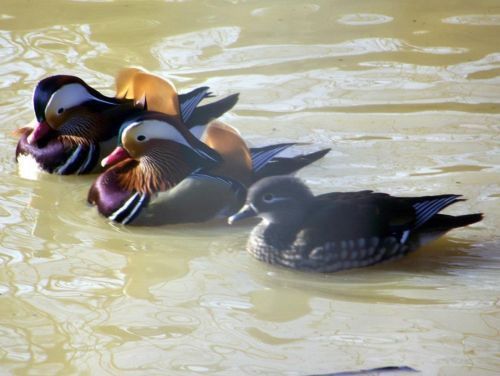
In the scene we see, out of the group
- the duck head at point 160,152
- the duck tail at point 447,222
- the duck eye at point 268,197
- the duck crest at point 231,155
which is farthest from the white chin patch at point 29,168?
the duck tail at point 447,222

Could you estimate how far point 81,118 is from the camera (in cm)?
552

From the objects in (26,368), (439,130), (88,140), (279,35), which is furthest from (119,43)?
(26,368)

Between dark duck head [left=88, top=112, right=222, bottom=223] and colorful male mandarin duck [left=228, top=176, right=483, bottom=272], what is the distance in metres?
0.54

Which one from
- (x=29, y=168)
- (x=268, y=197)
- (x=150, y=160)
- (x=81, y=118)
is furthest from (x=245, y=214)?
(x=29, y=168)

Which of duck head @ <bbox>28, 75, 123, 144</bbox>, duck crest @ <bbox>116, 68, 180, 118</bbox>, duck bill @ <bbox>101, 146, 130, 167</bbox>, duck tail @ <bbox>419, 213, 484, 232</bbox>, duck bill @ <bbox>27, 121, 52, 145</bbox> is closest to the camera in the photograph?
duck tail @ <bbox>419, 213, 484, 232</bbox>

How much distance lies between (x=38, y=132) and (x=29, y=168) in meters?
0.19

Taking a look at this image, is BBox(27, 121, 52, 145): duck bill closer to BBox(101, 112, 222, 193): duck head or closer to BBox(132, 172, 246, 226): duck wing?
BBox(101, 112, 222, 193): duck head

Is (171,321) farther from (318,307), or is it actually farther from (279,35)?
(279,35)

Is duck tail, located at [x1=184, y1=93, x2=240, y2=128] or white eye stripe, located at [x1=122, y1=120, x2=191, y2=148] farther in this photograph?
duck tail, located at [x1=184, y1=93, x2=240, y2=128]

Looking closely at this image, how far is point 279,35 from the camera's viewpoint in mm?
7355

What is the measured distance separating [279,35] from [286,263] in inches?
128

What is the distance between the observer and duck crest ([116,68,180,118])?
524cm

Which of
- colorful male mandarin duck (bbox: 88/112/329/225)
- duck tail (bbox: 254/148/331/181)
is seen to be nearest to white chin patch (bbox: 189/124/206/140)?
colorful male mandarin duck (bbox: 88/112/329/225)

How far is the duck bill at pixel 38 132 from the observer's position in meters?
5.52
